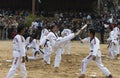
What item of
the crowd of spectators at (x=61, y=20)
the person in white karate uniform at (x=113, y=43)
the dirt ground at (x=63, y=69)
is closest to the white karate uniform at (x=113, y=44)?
the person in white karate uniform at (x=113, y=43)

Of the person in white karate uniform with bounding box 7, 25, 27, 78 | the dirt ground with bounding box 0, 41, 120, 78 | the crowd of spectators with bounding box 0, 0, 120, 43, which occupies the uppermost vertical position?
the crowd of spectators with bounding box 0, 0, 120, 43

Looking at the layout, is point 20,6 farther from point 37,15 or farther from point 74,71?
point 74,71

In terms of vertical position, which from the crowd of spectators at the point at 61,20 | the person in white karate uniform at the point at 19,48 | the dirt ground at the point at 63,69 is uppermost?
the crowd of spectators at the point at 61,20

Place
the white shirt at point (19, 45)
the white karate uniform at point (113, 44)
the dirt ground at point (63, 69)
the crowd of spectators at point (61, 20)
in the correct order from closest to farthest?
the white shirt at point (19, 45) < the dirt ground at point (63, 69) < the white karate uniform at point (113, 44) < the crowd of spectators at point (61, 20)

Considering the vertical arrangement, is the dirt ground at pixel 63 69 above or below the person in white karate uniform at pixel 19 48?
below

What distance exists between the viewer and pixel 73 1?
126ft

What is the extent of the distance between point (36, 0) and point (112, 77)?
960 inches

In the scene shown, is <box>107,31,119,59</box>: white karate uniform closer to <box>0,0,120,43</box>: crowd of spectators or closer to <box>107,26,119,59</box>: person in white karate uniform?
<box>107,26,119,59</box>: person in white karate uniform

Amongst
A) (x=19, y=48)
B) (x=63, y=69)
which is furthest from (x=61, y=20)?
(x=19, y=48)

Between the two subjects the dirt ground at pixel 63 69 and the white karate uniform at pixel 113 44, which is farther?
the white karate uniform at pixel 113 44

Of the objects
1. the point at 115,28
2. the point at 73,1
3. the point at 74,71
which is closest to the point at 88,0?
the point at 73,1

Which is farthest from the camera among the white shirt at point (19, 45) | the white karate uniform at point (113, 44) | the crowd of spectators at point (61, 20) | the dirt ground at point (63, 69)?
the crowd of spectators at point (61, 20)

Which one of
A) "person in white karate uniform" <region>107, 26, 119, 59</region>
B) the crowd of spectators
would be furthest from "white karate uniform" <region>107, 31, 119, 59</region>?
the crowd of spectators

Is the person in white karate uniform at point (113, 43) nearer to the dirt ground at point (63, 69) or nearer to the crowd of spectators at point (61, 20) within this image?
the dirt ground at point (63, 69)
